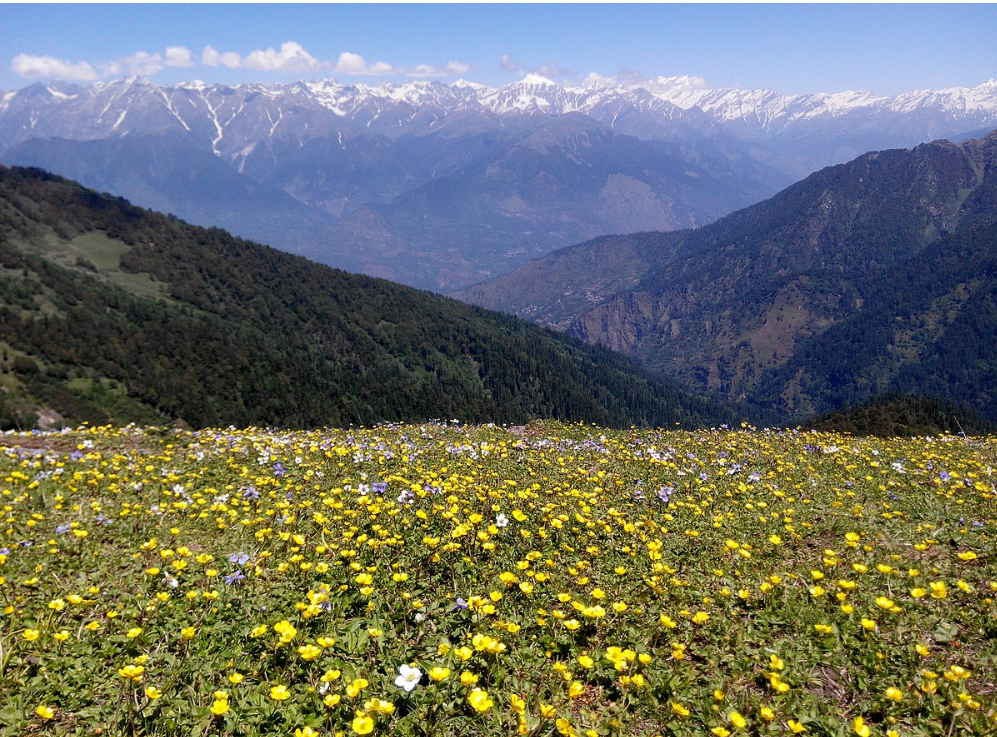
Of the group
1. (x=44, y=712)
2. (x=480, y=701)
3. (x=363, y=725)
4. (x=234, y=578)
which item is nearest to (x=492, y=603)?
(x=480, y=701)

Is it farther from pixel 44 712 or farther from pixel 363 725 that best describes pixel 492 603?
pixel 44 712

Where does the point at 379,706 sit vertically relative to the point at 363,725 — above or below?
below

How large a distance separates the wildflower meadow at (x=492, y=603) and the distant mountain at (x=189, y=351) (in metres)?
71.7

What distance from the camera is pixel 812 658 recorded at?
6016 millimetres

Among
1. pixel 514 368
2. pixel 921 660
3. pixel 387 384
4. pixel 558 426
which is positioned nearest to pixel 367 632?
pixel 921 660

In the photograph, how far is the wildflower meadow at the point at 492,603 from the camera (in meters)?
5.14

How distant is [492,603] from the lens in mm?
6723

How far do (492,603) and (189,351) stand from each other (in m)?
154

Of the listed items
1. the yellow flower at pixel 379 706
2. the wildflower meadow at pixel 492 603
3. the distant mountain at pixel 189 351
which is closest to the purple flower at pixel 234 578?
the wildflower meadow at pixel 492 603

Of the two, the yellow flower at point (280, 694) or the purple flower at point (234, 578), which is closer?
the yellow flower at point (280, 694)

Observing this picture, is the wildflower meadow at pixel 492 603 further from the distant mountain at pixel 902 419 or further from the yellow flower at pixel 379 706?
the distant mountain at pixel 902 419

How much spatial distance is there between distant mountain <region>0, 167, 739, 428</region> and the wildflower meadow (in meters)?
71.7

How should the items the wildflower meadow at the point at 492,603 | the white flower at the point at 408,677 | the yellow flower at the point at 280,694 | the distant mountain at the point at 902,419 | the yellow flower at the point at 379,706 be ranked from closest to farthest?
the yellow flower at the point at 379,706, the yellow flower at the point at 280,694, the white flower at the point at 408,677, the wildflower meadow at the point at 492,603, the distant mountain at the point at 902,419

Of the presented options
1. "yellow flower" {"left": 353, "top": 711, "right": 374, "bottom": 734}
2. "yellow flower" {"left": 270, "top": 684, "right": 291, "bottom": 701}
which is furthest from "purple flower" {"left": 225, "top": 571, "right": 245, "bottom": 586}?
"yellow flower" {"left": 353, "top": 711, "right": 374, "bottom": 734}
